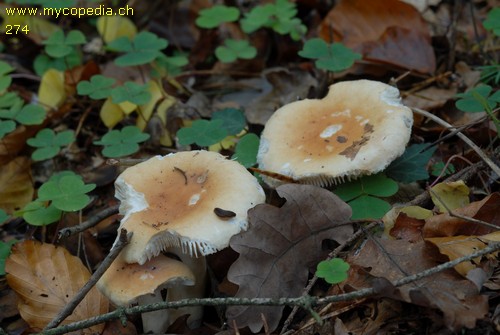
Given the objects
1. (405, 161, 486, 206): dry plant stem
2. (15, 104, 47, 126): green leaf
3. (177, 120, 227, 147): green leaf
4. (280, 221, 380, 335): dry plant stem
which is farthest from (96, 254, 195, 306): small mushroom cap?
(15, 104, 47, 126): green leaf

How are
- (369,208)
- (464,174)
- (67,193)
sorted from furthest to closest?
(67,193)
(464,174)
(369,208)

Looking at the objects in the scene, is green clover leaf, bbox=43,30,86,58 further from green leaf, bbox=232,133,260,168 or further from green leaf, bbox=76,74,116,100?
green leaf, bbox=232,133,260,168

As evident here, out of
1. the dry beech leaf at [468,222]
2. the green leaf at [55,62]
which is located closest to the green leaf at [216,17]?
the green leaf at [55,62]

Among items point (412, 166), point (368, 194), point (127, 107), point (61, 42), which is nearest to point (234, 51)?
point (127, 107)

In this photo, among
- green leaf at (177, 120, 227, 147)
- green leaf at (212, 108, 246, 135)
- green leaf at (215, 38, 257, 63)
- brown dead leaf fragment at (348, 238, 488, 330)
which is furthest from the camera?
green leaf at (215, 38, 257, 63)

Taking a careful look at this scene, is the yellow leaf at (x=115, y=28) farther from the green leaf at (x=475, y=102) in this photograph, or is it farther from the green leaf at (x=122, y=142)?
the green leaf at (x=475, y=102)

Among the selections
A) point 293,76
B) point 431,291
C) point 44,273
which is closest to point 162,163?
point 44,273

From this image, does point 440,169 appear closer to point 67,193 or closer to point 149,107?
point 67,193
